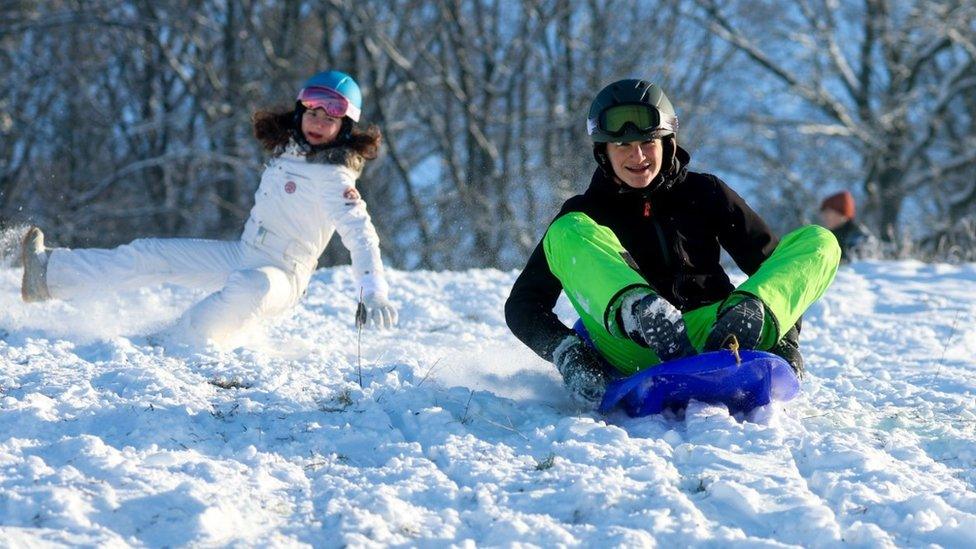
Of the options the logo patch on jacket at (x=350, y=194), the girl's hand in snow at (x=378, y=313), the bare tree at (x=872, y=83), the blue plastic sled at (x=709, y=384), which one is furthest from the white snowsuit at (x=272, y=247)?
the bare tree at (x=872, y=83)

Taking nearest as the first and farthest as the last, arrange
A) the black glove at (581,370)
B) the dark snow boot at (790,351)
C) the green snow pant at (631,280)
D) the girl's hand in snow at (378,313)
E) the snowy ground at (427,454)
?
1. the snowy ground at (427,454)
2. the green snow pant at (631,280)
3. the black glove at (581,370)
4. the dark snow boot at (790,351)
5. the girl's hand in snow at (378,313)

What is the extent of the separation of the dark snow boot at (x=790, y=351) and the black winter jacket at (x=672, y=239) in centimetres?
30

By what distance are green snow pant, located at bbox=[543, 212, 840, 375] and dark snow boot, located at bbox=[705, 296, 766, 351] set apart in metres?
0.07

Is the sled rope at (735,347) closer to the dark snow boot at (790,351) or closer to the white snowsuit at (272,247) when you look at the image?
the dark snow boot at (790,351)

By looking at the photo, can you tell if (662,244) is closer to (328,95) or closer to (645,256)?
(645,256)

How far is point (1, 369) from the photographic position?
3389mm

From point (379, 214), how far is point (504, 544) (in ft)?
53.3

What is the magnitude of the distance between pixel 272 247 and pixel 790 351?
2.36 meters

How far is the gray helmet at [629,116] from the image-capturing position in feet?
11.6

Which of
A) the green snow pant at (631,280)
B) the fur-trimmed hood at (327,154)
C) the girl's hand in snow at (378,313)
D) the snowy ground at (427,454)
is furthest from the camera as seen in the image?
the fur-trimmed hood at (327,154)

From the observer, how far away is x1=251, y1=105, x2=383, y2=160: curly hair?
4.66 meters

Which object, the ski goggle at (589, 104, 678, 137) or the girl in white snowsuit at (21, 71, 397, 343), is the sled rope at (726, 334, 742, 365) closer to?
the ski goggle at (589, 104, 678, 137)

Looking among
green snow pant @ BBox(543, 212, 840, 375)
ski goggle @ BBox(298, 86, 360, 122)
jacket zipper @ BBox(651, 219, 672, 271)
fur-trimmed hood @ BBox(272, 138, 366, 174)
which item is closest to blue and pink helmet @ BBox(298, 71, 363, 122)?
ski goggle @ BBox(298, 86, 360, 122)

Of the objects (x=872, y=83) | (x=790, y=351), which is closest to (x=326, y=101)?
(x=790, y=351)
